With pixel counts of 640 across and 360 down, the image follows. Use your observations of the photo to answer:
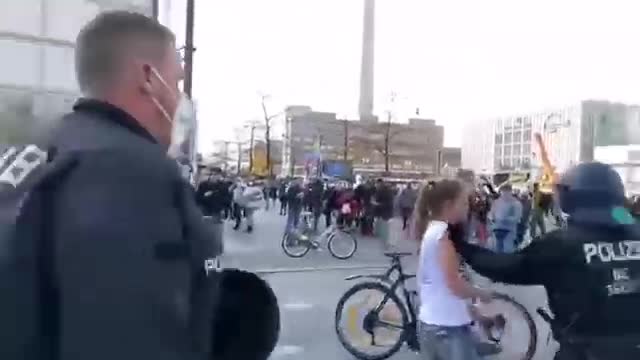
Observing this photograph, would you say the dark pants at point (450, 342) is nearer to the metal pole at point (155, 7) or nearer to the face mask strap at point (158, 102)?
the metal pole at point (155, 7)

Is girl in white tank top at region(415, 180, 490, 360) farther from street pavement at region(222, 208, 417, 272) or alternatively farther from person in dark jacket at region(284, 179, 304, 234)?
person in dark jacket at region(284, 179, 304, 234)

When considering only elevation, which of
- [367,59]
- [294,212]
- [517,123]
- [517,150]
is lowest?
[294,212]

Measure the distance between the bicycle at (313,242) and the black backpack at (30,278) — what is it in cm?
1490

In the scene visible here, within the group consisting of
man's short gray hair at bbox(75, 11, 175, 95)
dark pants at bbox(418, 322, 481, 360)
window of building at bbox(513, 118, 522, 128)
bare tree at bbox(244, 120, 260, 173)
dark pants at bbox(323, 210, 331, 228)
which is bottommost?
dark pants at bbox(323, 210, 331, 228)

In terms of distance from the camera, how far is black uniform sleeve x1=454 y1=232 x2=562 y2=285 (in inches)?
119

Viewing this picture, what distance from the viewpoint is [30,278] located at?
48.0 inches

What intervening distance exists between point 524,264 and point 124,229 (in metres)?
2.18

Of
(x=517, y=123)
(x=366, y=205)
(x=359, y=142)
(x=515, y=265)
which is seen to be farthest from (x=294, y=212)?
(x=517, y=123)

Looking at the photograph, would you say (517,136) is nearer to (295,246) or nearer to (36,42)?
(295,246)

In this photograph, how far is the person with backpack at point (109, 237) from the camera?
1161 mm

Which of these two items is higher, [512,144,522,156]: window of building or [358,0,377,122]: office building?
[358,0,377,122]: office building

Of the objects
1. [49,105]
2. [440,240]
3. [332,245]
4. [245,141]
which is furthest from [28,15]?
[245,141]

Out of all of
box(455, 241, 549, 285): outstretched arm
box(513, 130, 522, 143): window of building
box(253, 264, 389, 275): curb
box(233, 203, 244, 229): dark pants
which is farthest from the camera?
box(513, 130, 522, 143): window of building

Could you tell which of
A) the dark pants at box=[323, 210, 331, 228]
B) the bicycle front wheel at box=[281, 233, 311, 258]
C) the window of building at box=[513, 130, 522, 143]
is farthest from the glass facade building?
the window of building at box=[513, 130, 522, 143]
